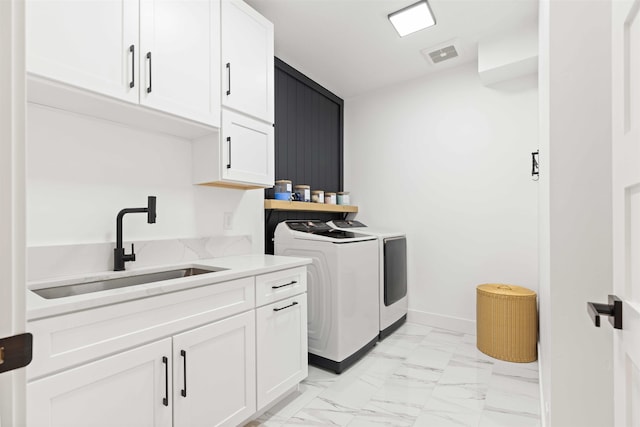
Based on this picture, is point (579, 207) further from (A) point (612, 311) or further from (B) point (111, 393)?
(B) point (111, 393)

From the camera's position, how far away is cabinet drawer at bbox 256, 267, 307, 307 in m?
1.69

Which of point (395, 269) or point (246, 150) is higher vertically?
point (246, 150)

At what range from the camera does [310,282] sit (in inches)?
94.3

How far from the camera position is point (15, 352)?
46 cm

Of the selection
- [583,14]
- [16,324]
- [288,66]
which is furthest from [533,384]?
[288,66]

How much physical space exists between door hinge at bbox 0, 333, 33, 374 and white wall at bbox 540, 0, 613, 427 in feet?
4.73

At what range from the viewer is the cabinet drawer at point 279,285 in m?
1.69

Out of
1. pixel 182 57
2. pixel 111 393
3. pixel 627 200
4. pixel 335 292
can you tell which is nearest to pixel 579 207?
pixel 627 200

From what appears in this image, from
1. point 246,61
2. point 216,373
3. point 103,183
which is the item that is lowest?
point 216,373

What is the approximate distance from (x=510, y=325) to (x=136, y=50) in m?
3.01

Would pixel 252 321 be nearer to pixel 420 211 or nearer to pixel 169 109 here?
pixel 169 109

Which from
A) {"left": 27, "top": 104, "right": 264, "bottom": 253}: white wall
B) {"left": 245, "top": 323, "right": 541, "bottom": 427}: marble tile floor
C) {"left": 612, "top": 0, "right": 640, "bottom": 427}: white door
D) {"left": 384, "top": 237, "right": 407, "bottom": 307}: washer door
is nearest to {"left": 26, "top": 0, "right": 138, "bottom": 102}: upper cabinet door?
{"left": 27, "top": 104, "right": 264, "bottom": 253}: white wall

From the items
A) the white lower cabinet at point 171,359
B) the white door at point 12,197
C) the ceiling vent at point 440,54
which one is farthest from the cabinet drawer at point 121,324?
the ceiling vent at point 440,54

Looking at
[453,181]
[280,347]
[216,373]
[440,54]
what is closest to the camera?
[216,373]
